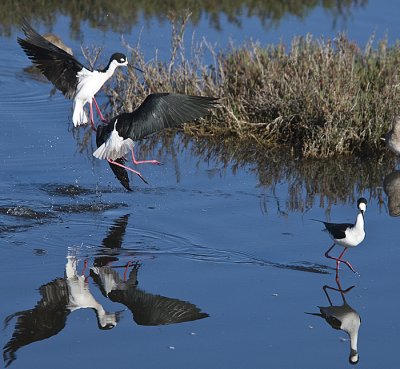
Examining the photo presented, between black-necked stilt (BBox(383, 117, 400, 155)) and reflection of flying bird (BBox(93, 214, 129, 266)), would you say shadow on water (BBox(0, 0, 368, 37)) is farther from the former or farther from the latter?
reflection of flying bird (BBox(93, 214, 129, 266))

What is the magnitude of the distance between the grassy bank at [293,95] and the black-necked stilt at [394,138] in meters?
0.27

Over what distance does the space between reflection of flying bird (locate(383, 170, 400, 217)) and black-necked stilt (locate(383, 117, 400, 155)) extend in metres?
0.18

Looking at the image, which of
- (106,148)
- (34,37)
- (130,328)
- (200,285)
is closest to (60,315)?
(130,328)

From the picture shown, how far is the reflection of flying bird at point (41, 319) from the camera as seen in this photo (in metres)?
4.97

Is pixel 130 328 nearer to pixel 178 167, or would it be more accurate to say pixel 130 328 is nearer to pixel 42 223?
pixel 42 223

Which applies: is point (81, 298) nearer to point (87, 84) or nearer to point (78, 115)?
point (78, 115)

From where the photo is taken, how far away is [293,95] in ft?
28.7

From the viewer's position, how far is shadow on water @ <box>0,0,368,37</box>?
12.8m

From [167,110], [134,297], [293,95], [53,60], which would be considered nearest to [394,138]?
[293,95]

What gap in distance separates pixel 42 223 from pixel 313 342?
7.54 feet

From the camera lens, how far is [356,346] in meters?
5.14

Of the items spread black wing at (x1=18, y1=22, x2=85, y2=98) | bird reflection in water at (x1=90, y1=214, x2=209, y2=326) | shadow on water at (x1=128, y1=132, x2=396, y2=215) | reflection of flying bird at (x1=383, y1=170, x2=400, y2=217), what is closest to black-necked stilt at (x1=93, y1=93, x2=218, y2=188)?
spread black wing at (x1=18, y1=22, x2=85, y2=98)

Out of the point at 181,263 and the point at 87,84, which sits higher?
the point at 87,84

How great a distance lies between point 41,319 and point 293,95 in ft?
13.2
